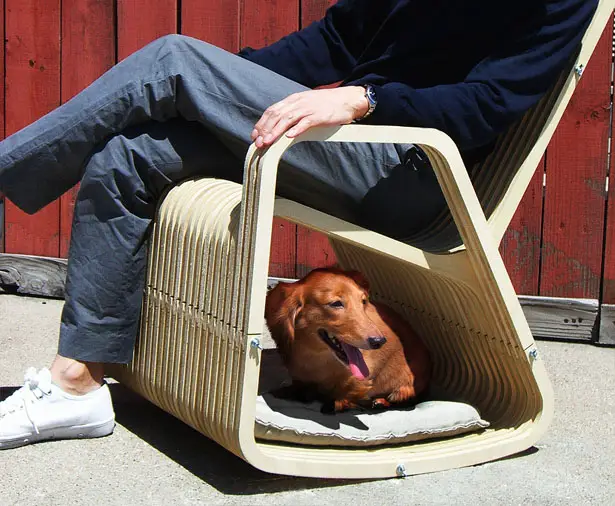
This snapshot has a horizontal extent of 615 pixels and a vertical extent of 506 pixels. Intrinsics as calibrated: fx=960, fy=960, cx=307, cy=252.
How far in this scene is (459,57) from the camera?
2.73m

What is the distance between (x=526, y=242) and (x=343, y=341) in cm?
157

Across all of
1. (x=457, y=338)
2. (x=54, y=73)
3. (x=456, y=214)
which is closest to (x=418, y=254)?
(x=456, y=214)

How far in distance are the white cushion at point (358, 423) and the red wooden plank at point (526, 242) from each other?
4.35 feet

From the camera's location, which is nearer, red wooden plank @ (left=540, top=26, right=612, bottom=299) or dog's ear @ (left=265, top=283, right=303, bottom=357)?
dog's ear @ (left=265, top=283, right=303, bottom=357)

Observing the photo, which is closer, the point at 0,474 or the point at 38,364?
the point at 0,474

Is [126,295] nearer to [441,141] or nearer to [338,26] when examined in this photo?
[441,141]

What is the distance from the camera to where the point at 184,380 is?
8.06 ft

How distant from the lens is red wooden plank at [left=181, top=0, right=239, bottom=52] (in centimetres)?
409

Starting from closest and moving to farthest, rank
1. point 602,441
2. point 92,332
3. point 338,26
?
point 92,332, point 602,441, point 338,26

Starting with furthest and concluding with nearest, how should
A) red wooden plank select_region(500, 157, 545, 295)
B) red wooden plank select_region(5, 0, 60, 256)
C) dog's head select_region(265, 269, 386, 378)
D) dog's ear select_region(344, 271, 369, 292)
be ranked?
red wooden plank select_region(5, 0, 60, 256) → red wooden plank select_region(500, 157, 545, 295) → dog's ear select_region(344, 271, 369, 292) → dog's head select_region(265, 269, 386, 378)

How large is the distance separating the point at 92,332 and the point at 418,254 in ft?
2.87

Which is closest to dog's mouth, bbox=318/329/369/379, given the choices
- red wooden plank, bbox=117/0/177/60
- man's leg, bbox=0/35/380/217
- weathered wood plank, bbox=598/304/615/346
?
man's leg, bbox=0/35/380/217

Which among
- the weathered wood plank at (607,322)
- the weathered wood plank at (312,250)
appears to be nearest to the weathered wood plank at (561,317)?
the weathered wood plank at (607,322)

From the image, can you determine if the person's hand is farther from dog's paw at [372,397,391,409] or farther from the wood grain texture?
the wood grain texture
